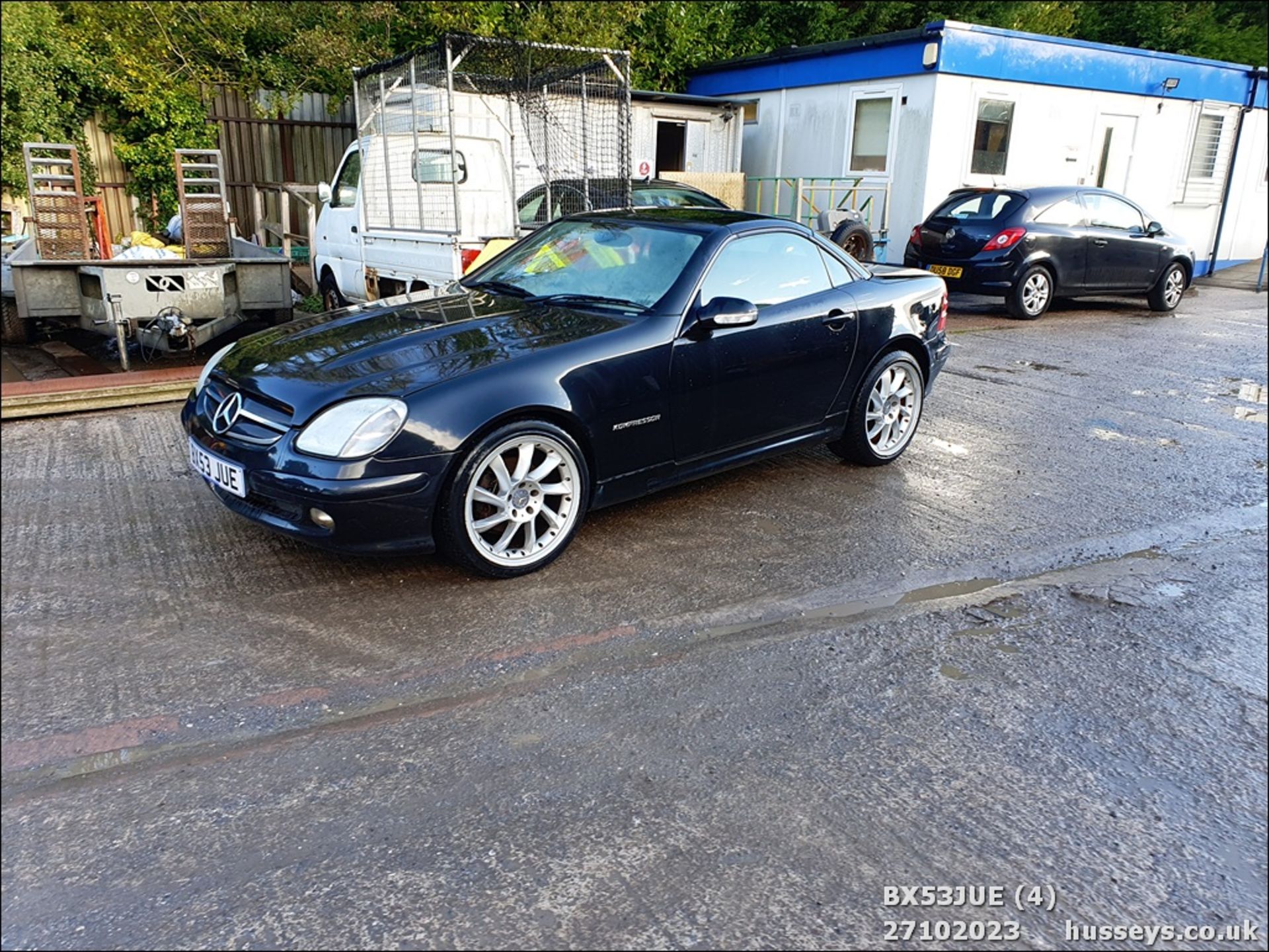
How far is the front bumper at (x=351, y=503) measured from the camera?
3.74 metres

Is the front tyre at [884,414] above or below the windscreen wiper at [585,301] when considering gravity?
below

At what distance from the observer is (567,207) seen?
33.5 ft

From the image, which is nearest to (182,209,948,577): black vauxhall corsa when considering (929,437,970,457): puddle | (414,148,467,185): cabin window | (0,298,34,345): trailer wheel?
(929,437,970,457): puddle

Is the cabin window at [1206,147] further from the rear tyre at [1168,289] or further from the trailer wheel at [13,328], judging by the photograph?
the trailer wheel at [13,328]

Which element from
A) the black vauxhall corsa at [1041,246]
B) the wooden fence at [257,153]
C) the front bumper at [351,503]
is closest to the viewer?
the front bumper at [351,503]

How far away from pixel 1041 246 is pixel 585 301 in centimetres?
900

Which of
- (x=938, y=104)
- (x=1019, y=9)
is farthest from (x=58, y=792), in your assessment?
(x=1019, y=9)

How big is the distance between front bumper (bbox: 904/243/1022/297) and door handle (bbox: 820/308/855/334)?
6765 mm

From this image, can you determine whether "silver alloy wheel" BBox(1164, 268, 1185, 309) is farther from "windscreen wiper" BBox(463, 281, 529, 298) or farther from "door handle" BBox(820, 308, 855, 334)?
"windscreen wiper" BBox(463, 281, 529, 298)

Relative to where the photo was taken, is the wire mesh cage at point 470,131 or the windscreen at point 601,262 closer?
the windscreen at point 601,262

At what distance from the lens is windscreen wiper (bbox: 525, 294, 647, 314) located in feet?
15.5

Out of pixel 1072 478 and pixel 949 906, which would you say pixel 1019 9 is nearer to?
pixel 1072 478

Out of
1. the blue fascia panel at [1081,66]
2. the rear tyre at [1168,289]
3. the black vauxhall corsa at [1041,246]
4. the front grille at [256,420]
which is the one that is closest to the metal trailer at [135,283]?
the front grille at [256,420]

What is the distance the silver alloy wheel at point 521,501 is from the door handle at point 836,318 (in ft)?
6.07
